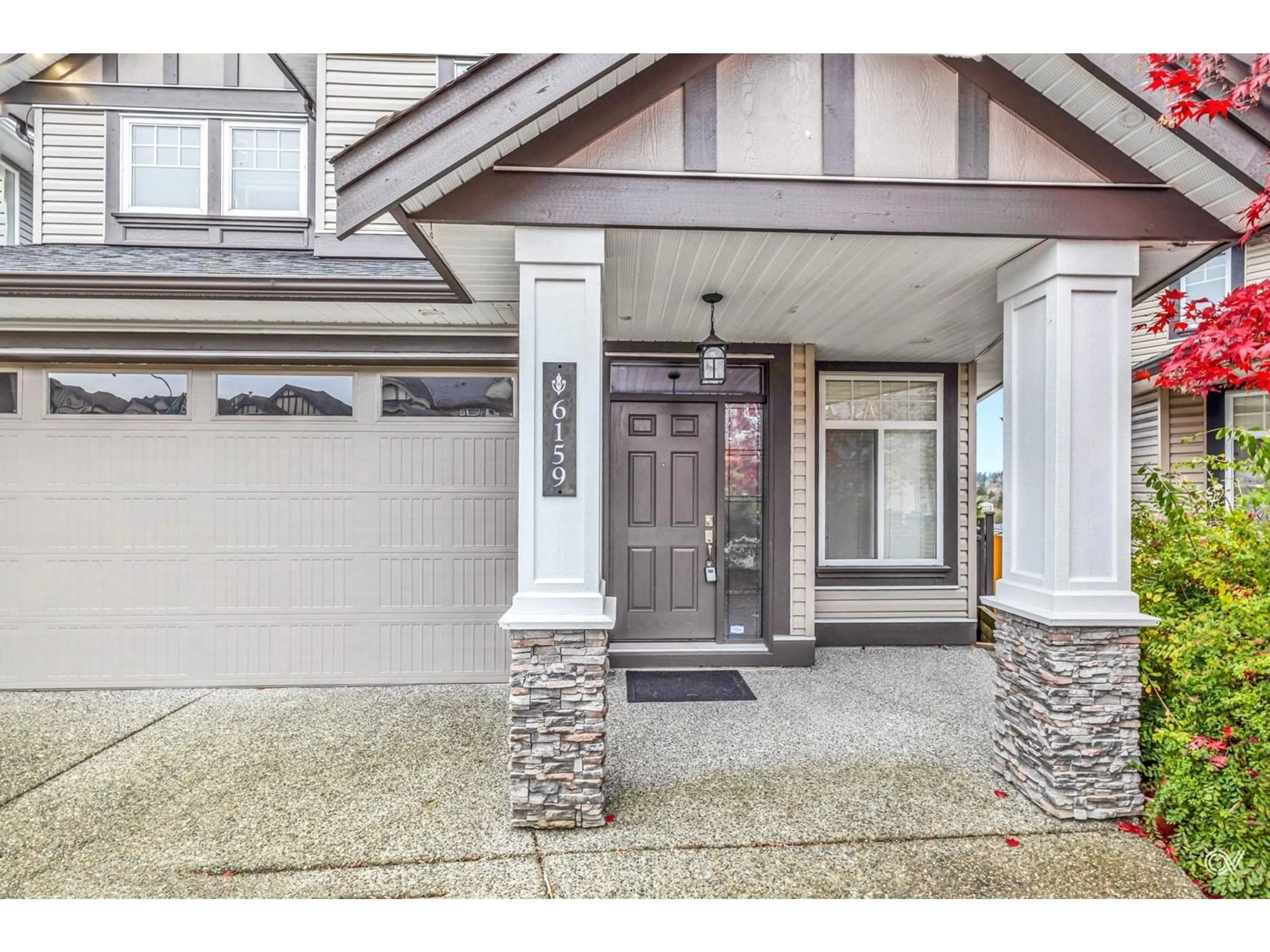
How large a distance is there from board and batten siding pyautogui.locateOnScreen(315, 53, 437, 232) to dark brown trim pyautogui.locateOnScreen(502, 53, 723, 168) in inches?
92.3

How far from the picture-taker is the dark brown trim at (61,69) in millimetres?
4707

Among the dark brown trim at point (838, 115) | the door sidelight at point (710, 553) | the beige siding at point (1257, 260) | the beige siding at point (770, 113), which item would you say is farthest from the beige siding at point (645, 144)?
the beige siding at point (1257, 260)

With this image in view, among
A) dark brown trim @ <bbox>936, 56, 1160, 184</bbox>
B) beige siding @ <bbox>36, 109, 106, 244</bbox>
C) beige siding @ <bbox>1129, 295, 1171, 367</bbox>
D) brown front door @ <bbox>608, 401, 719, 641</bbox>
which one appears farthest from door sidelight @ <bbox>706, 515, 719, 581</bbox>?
beige siding @ <bbox>36, 109, 106, 244</bbox>

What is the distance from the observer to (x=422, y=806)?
9.47 ft

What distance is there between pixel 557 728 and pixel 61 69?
6312mm

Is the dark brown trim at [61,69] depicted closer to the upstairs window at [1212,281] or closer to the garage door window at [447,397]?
the garage door window at [447,397]

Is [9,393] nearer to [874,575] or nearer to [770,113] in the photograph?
[770,113]

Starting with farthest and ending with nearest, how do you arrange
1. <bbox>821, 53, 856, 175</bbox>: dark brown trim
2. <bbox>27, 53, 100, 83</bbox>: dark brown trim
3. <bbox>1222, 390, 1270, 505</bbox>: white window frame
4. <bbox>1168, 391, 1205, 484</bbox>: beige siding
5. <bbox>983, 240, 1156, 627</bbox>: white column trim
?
<bbox>1168, 391, 1205, 484</bbox>: beige siding, <bbox>1222, 390, 1270, 505</bbox>: white window frame, <bbox>27, 53, 100, 83</bbox>: dark brown trim, <bbox>983, 240, 1156, 627</bbox>: white column trim, <bbox>821, 53, 856, 175</bbox>: dark brown trim

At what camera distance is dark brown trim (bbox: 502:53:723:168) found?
104 inches

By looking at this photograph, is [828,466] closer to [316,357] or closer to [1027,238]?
[1027,238]

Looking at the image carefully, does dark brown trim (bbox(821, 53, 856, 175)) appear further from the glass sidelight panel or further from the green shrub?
the glass sidelight panel

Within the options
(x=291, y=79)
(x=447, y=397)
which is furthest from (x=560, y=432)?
(x=291, y=79)

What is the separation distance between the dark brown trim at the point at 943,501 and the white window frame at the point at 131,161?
5.24 m

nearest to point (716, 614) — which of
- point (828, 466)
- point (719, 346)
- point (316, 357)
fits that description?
point (828, 466)
